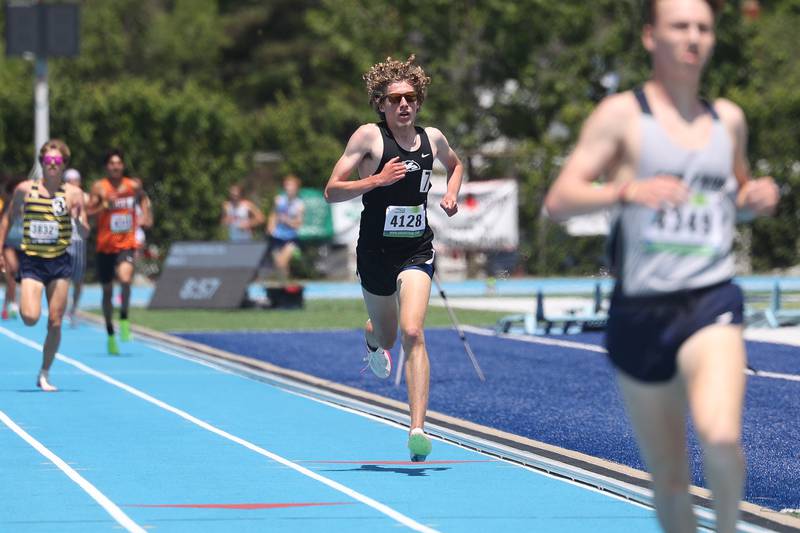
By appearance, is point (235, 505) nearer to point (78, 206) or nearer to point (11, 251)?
point (78, 206)

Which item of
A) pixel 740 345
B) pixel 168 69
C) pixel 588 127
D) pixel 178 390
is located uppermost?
pixel 168 69

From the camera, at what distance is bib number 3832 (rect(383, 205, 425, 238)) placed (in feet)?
35.5

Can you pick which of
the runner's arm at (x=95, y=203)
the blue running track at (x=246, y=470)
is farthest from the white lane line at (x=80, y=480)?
the runner's arm at (x=95, y=203)

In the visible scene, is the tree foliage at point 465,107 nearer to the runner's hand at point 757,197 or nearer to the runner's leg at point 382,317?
the runner's leg at point 382,317

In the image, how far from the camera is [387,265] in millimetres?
10945

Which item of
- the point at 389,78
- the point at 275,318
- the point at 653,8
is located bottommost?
the point at 275,318

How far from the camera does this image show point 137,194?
2069cm

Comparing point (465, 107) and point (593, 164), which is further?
point (465, 107)

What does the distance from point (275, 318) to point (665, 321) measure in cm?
2076

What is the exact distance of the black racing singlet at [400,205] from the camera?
10766mm

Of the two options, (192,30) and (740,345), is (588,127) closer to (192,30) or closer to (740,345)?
(740,345)

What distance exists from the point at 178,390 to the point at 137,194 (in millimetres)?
5785

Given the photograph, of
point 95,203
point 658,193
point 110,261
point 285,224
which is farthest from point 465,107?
point 658,193

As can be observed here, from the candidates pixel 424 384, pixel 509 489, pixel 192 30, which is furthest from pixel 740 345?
pixel 192 30
